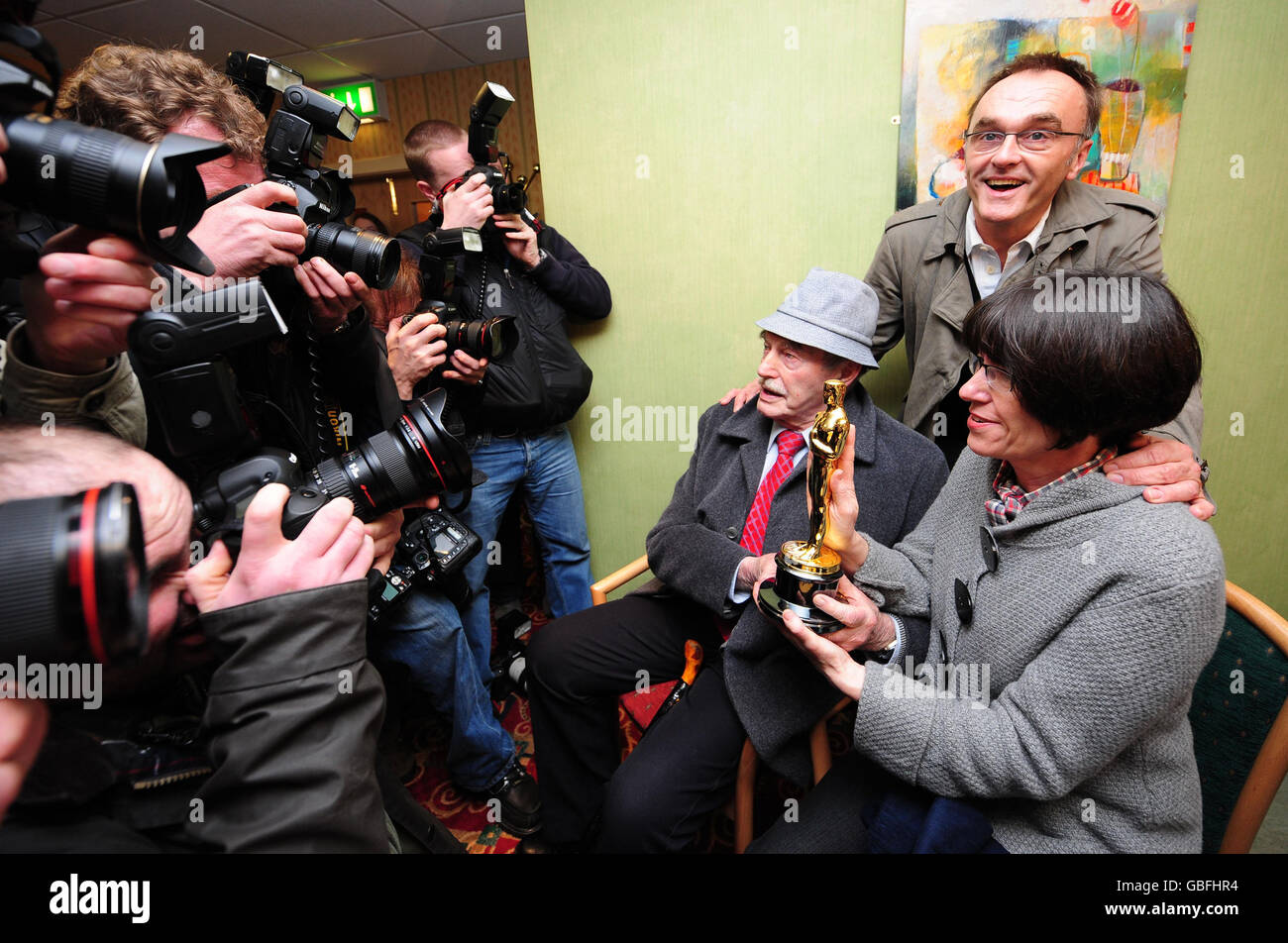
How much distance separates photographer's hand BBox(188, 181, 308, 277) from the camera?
99 cm

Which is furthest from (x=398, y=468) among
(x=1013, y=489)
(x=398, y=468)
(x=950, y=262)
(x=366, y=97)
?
(x=366, y=97)

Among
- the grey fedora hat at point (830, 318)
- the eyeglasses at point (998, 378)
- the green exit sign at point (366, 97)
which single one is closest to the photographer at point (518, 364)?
the grey fedora hat at point (830, 318)

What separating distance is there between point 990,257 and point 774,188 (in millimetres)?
Answer: 694

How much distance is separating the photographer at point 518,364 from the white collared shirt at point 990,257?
109 cm

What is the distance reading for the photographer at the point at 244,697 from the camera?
620mm

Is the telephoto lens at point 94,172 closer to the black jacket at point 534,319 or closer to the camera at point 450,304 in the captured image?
the camera at point 450,304

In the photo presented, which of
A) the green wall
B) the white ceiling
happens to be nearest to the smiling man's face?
the green wall

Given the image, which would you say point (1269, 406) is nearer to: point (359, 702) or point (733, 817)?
point (733, 817)

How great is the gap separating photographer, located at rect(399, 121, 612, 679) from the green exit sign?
3.43 metres

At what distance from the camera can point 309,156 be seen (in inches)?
50.6

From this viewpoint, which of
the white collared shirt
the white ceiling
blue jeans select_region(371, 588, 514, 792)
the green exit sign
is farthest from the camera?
the green exit sign

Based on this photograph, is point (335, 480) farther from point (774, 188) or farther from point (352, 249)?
→ point (774, 188)

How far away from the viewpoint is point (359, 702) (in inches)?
28.0

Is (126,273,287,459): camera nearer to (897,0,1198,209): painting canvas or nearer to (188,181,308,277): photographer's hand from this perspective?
(188,181,308,277): photographer's hand
